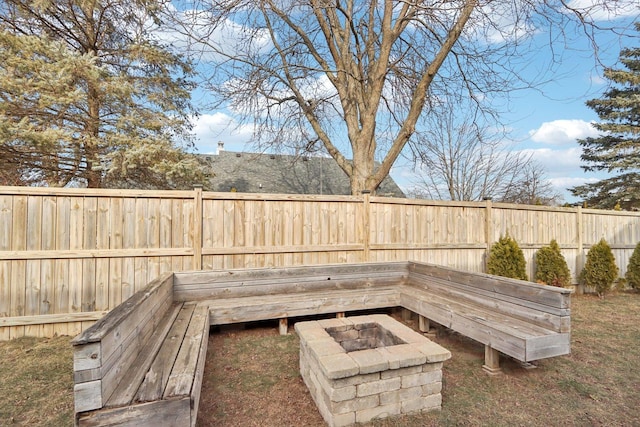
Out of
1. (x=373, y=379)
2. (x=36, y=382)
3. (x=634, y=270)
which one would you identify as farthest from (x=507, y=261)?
(x=36, y=382)

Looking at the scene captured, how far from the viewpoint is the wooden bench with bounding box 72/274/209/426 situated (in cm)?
151

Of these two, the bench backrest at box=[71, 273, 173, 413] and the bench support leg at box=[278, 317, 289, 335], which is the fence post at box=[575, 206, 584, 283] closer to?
the bench support leg at box=[278, 317, 289, 335]

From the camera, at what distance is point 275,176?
1192 centimetres

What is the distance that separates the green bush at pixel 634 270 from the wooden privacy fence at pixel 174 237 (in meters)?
3.28

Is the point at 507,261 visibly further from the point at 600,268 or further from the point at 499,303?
the point at 499,303

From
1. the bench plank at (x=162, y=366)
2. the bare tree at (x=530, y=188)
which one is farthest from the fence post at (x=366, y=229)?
the bare tree at (x=530, y=188)

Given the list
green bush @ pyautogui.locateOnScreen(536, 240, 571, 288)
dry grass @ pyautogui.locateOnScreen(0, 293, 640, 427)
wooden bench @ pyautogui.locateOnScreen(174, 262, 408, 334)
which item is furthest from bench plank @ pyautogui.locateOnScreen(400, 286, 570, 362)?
green bush @ pyautogui.locateOnScreen(536, 240, 571, 288)

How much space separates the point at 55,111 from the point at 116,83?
1517 mm

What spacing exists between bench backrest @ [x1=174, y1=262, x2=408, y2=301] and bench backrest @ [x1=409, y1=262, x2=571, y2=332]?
0.65 m

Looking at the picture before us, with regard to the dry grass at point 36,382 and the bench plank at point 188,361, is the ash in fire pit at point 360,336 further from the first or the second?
the dry grass at point 36,382

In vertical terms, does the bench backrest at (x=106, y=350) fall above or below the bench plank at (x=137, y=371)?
above

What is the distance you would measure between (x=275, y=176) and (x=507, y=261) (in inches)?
333

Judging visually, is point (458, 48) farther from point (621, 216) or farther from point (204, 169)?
point (204, 169)

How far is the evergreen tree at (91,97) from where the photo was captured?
223 inches
